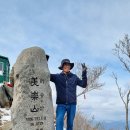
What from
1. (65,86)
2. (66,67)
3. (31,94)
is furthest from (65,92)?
(31,94)

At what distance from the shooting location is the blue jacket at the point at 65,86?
30.0ft

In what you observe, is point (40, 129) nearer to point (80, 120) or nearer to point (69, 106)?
point (69, 106)

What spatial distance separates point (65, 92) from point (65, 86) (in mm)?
147

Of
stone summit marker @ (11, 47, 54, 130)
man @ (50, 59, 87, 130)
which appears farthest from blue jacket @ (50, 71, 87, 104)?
stone summit marker @ (11, 47, 54, 130)

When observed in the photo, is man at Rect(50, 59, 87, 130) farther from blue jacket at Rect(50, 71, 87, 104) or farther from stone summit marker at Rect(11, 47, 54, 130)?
stone summit marker at Rect(11, 47, 54, 130)

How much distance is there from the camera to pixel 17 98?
8680mm

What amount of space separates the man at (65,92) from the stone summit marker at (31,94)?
0.28 m

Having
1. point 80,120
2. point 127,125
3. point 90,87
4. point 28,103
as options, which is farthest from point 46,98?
point 90,87

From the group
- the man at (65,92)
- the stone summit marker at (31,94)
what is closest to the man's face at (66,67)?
the man at (65,92)

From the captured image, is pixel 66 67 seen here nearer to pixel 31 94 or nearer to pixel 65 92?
pixel 65 92

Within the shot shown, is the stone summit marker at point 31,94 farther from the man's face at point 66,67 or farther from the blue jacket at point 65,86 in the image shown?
the man's face at point 66,67

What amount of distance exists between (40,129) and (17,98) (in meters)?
0.84

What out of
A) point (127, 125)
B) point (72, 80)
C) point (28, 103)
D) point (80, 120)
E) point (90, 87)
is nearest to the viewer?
point (28, 103)

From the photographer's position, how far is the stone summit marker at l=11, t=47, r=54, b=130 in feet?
28.2
